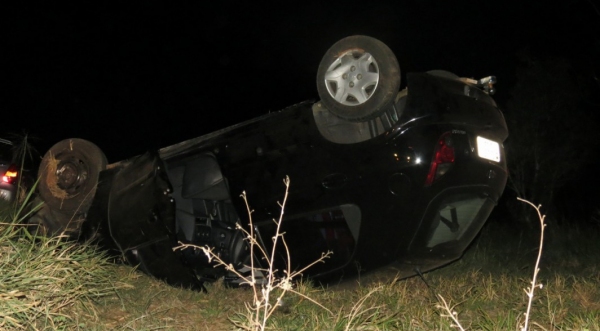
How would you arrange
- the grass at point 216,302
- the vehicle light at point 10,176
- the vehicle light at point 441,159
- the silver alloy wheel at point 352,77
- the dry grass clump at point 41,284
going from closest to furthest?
1. the dry grass clump at point 41,284
2. the grass at point 216,302
3. the vehicle light at point 441,159
4. the silver alloy wheel at point 352,77
5. the vehicle light at point 10,176

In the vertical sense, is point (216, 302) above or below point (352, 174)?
below

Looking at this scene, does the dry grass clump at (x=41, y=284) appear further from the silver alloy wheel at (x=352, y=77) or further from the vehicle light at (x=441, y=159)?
the vehicle light at (x=441, y=159)

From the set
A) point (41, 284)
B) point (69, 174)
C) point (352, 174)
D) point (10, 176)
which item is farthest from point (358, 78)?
point (10, 176)

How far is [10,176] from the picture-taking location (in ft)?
25.3

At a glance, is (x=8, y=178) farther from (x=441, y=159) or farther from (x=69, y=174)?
(x=441, y=159)

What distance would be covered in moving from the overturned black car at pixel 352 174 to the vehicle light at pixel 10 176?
2.68m

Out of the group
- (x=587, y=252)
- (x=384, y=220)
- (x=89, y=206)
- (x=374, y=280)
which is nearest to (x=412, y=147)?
(x=384, y=220)

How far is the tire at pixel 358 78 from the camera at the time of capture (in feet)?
15.4

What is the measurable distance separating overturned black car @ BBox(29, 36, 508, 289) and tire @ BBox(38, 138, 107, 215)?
1.41ft

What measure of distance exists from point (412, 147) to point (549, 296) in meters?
1.38

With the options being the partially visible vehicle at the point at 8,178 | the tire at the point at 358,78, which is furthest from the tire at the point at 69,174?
the tire at the point at 358,78

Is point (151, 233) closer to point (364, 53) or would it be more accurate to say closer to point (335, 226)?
point (335, 226)

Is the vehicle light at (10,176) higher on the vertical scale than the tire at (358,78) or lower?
lower

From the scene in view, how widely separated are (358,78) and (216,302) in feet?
6.23
